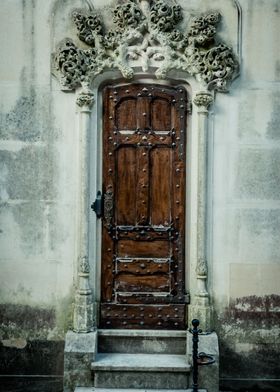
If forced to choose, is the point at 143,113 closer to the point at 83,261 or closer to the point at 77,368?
the point at 83,261

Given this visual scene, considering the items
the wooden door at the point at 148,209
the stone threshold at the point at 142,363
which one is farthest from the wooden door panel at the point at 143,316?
the stone threshold at the point at 142,363

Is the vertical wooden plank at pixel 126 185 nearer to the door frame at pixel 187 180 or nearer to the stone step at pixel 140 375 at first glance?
the door frame at pixel 187 180

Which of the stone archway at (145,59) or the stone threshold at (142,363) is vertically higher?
the stone archway at (145,59)

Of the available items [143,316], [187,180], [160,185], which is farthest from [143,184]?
[143,316]

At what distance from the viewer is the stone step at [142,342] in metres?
5.75

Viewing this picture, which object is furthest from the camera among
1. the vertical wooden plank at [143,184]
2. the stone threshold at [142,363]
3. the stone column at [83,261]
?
the vertical wooden plank at [143,184]

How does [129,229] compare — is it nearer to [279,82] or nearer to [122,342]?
[122,342]

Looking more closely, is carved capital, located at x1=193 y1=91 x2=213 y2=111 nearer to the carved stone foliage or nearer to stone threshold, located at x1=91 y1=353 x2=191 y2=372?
the carved stone foliage

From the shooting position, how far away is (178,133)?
230 inches

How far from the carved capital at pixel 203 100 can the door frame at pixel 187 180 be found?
0.04 m

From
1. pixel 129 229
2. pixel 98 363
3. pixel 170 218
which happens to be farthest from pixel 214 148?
pixel 98 363

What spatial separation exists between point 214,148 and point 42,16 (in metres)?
2.27

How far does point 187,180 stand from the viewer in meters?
5.88

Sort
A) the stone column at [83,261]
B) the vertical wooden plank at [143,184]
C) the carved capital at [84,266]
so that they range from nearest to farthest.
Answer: the stone column at [83,261]
the carved capital at [84,266]
the vertical wooden plank at [143,184]
